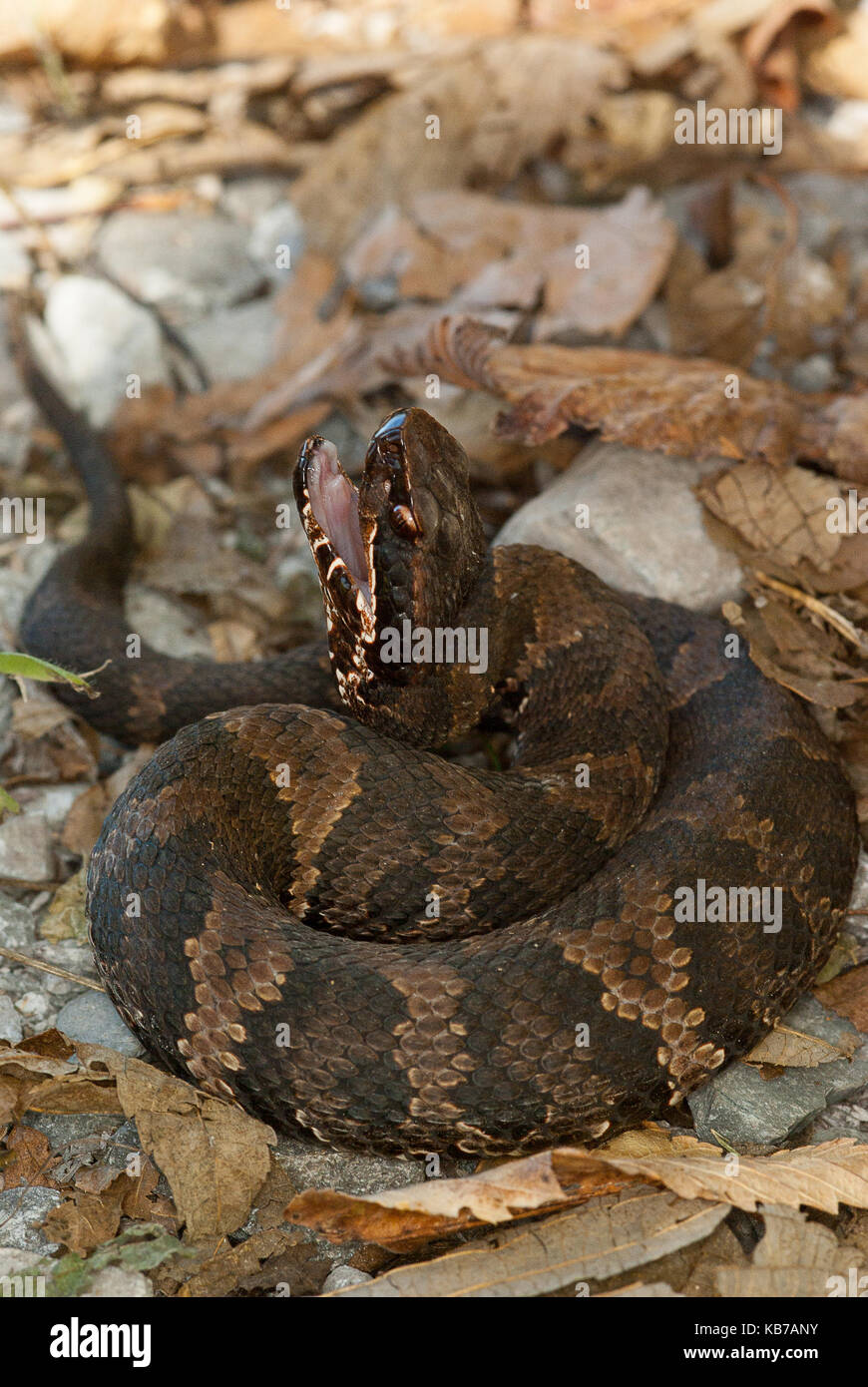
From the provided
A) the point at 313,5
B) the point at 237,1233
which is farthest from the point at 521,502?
the point at 313,5

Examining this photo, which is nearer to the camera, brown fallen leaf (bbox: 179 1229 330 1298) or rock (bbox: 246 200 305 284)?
brown fallen leaf (bbox: 179 1229 330 1298)

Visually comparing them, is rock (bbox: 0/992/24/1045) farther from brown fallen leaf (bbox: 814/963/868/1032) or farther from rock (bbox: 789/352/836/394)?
Answer: rock (bbox: 789/352/836/394)

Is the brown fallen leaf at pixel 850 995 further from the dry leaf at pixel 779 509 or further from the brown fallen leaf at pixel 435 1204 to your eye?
the dry leaf at pixel 779 509

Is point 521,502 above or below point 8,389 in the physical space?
below

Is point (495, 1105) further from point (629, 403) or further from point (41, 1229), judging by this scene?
point (629, 403)

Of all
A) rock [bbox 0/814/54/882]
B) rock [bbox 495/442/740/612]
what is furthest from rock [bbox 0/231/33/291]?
rock [bbox 0/814/54/882]
